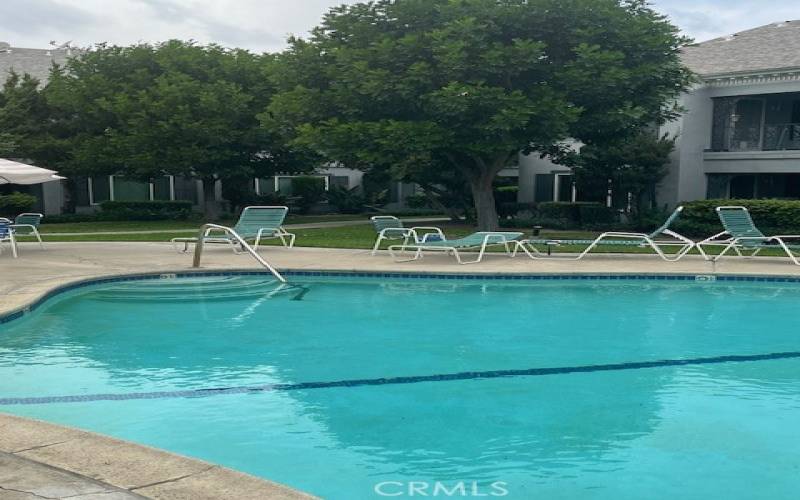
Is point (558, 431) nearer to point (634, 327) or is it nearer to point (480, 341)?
point (480, 341)

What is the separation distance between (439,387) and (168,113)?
20.9 metres

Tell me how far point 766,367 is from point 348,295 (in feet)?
21.3

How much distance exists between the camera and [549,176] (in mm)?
29500

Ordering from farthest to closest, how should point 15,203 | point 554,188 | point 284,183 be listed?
point 284,183 < point 554,188 < point 15,203

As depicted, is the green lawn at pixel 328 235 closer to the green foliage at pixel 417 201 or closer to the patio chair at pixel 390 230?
the patio chair at pixel 390 230

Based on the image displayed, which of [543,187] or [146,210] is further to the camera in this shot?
[146,210]

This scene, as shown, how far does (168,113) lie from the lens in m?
24.9

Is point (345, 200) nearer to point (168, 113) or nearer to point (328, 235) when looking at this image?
point (168, 113)

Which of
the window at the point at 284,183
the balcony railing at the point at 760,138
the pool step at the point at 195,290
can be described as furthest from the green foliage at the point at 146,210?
the balcony railing at the point at 760,138

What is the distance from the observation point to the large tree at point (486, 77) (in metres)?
18.1

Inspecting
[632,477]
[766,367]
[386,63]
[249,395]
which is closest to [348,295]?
[249,395]

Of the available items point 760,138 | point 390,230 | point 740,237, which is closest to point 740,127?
point 760,138

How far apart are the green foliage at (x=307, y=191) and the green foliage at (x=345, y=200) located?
0.58 metres

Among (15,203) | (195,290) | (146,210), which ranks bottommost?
(195,290)
